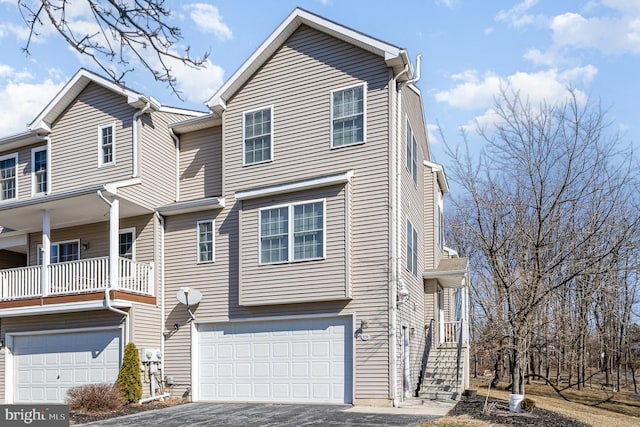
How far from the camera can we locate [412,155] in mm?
17156

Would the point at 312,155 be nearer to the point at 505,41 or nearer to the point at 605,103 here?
the point at 505,41

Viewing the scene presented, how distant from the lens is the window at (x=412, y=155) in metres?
16.6

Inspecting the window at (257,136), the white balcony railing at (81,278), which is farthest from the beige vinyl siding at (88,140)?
the window at (257,136)

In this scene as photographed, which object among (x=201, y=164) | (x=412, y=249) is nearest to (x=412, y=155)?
(x=412, y=249)

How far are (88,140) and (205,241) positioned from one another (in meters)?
4.78

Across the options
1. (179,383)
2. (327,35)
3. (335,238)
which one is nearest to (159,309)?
(179,383)

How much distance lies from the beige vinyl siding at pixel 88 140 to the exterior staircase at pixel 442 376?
32.2 feet

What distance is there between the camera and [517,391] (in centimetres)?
1477

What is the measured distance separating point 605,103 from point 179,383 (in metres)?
13.0

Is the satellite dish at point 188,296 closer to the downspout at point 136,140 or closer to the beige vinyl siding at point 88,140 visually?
the downspout at point 136,140

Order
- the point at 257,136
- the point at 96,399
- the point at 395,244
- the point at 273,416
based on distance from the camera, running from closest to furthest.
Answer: the point at 273,416
the point at 96,399
the point at 395,244
the point at 257,136

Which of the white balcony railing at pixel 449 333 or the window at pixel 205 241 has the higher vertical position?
the window at pixel 205 241

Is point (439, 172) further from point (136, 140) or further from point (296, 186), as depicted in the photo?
point (136, 140)

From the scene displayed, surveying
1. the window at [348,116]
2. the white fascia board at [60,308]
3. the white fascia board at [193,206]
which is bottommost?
the white fascia board at [60,308]
